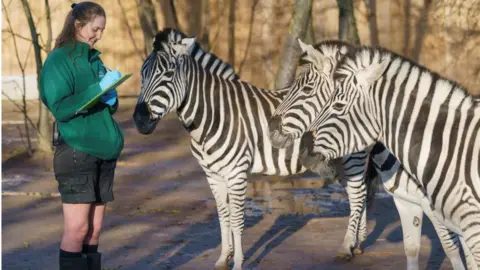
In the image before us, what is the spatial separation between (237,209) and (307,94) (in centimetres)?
142

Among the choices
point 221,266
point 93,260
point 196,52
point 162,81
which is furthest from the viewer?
point 196,52

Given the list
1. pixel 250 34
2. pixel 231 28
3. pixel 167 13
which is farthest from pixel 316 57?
pixel 167 13

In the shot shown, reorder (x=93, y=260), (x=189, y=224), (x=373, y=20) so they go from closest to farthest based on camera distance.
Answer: (x=93, y=260), (x=189, y=224), (x=373, y=20)

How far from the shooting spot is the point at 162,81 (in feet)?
26.7

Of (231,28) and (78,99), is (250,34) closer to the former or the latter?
(231,28)

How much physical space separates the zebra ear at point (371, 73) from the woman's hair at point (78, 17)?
5.50 ft

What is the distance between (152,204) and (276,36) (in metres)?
9.87

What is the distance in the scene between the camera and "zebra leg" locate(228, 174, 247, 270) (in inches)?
325

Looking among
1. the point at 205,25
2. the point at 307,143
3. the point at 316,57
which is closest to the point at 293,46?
the point at 316,57

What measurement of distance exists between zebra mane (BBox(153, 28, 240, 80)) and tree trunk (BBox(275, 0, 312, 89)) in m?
4.47

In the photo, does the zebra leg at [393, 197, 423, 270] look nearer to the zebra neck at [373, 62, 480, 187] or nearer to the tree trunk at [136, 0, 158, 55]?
the zebra neck at [373, 62, 480, 187]

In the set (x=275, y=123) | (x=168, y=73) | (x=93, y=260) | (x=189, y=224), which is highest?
(x=168, y=73)

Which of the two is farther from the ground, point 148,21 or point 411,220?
point 148,21

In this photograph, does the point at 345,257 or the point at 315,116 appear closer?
the point at 315,116
